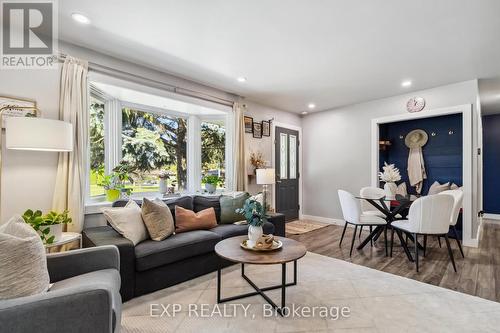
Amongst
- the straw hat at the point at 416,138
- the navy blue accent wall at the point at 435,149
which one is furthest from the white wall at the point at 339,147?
the straw hat at the point at 416,138

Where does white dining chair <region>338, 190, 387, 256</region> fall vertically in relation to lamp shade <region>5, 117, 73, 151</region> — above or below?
below

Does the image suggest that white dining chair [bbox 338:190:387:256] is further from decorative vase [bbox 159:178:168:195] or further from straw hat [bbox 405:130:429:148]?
decorative vase [bbox 159:178:168:195]

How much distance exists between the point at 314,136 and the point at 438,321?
14.4 ft

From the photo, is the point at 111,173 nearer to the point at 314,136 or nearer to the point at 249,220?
the point at 249,220

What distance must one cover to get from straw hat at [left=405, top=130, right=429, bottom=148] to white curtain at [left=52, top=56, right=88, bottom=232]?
5.94m

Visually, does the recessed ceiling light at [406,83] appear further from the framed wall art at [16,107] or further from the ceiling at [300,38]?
the framed wall art at [16,107]

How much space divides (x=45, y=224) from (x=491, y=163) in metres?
8.65

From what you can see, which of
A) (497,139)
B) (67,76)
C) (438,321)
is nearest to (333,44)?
(438,321)

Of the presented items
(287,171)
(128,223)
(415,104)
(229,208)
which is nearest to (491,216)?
(415,104)

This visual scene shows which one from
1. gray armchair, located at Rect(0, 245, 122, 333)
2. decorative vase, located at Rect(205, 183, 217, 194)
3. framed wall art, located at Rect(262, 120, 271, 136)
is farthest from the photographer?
framed wall art, located at Rect(262, 120, 271, 136)

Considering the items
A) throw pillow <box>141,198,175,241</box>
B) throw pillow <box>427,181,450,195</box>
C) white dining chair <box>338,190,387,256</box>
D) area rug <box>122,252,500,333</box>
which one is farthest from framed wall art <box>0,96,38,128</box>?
throw pillow <box>427,181,450,195</box>

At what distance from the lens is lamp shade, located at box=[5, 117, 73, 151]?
1.97m

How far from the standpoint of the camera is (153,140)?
12.7 ft

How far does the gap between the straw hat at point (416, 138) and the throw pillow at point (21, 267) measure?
245 inches
